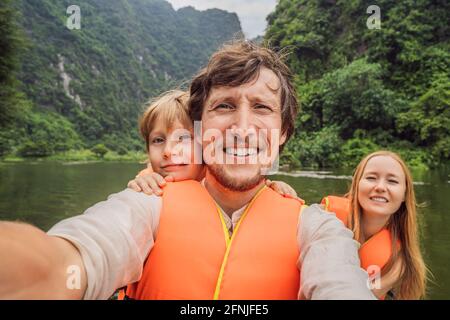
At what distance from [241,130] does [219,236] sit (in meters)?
0.34

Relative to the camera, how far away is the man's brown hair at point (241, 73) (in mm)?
1321

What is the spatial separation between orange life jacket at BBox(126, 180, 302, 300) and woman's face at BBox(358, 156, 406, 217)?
4.15ft

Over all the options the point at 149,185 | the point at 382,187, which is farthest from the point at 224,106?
the point at 382,187

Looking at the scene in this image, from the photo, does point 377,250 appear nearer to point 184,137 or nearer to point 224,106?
point 184,137

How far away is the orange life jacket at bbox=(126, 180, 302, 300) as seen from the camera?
1.05 metres

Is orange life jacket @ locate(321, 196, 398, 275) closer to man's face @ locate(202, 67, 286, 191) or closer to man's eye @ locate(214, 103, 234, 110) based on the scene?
man's face @ locate(202, 67, 286, 191)

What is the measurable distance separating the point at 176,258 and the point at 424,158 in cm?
2039

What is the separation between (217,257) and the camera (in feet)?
3.61

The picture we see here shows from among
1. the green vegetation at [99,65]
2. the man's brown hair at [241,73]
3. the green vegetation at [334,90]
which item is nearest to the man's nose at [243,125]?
the man's brown hair at [241,73]

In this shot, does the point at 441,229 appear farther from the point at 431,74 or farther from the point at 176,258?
the point at 431,74

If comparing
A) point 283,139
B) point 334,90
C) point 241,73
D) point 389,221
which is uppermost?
point 334,90

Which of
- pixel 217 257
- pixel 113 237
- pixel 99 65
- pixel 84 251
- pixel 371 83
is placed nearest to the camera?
pixel 84 251

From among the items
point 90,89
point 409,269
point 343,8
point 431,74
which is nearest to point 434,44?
point 431,74

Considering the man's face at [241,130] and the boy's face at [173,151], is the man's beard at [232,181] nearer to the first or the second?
the man's face at [241,130]
